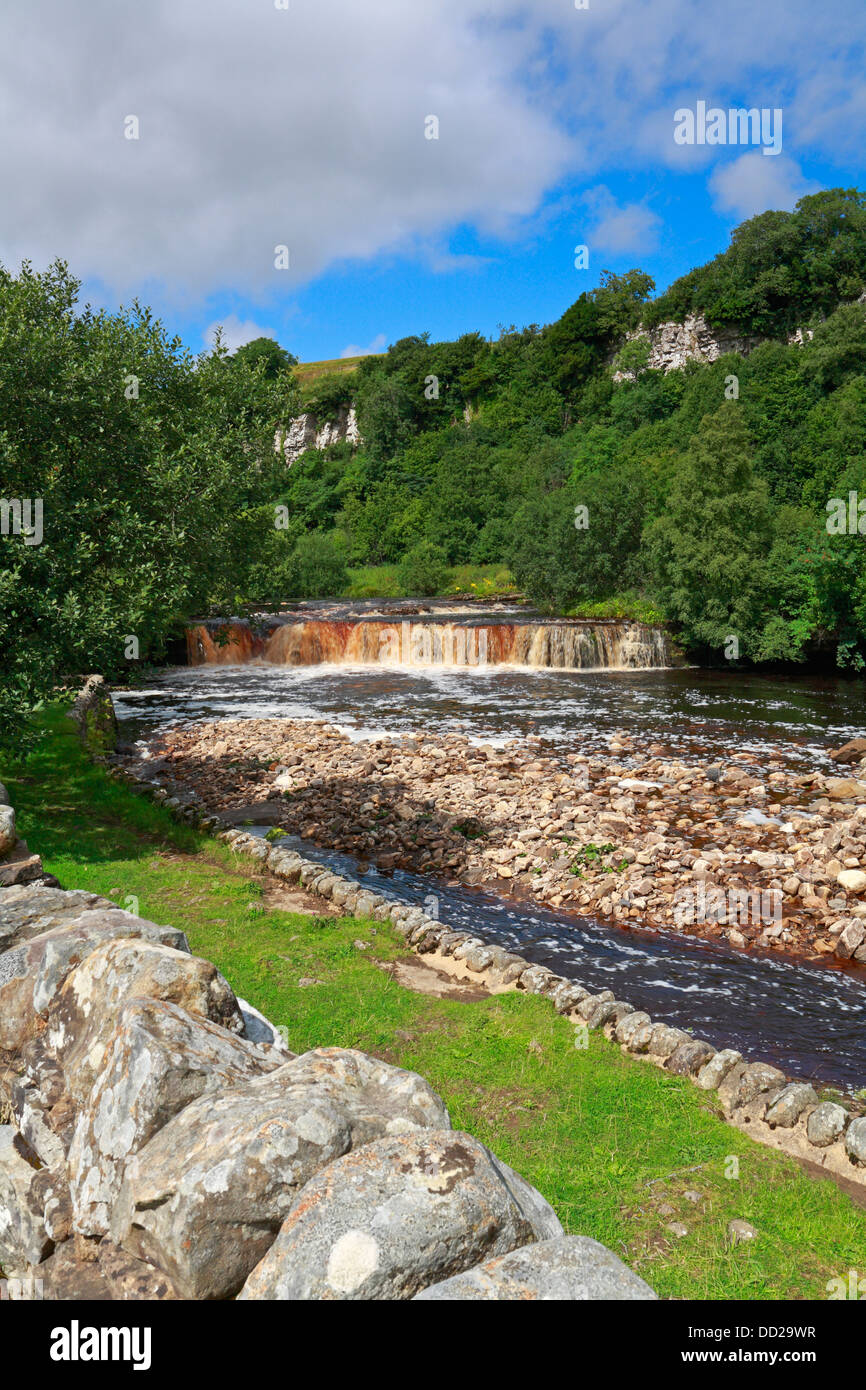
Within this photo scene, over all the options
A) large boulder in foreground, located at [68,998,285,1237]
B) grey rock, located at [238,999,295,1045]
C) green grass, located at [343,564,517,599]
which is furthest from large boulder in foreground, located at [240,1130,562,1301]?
green grass, located at [343,564,517,599]

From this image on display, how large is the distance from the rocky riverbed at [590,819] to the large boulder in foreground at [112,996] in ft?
26.0

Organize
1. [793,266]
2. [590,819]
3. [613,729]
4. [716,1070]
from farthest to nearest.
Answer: [793,266] → [613,729] → [590,819] → [716,1070]

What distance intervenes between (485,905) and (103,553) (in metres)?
7.71

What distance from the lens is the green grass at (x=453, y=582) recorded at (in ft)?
199

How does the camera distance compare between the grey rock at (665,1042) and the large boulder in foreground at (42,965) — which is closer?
the large boulder in foreground at (42,965)

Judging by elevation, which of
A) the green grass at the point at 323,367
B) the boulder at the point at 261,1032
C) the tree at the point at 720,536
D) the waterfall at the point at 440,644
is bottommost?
the boulder at the point at 261,1032

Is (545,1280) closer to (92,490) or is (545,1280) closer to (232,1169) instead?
(232,1169)

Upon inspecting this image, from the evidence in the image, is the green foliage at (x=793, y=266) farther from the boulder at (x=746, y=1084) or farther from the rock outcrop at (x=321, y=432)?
the boulder at (x=746, y=1084)

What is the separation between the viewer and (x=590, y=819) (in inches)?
563

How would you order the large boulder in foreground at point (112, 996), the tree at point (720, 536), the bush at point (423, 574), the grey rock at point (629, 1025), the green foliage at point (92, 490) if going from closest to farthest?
1. the large boulder in foreground at point (112, 996)
2. the grey rock at point (629, 1025)
3. the green foliage at point (92, 490)
4. the tree at point (720, 536)
5. the bush at point (423, 574)

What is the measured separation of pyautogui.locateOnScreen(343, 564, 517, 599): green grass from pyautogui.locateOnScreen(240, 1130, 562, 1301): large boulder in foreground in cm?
5557

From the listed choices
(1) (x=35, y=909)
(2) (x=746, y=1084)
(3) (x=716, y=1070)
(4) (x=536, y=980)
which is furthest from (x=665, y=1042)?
(1) (x=35, y=909)

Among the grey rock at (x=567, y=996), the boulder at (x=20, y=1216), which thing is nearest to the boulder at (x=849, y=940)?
the grey rock at (x=567, y=996)

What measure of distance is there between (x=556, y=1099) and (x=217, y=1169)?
13.2ft
